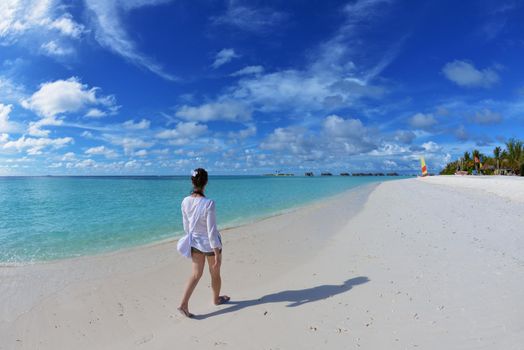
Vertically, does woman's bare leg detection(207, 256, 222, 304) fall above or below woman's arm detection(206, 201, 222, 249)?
below

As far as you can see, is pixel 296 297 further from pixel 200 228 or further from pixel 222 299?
pixel 200 228

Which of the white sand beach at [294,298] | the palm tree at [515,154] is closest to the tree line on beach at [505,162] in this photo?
the palm tree at [515,154]

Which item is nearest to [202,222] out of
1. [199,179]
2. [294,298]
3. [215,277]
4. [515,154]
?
[199,179]

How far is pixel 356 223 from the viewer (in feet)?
43.6

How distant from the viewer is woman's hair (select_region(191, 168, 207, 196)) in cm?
467

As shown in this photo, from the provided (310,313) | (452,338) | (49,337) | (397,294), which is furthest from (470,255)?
(49,337)

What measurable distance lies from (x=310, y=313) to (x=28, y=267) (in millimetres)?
8124

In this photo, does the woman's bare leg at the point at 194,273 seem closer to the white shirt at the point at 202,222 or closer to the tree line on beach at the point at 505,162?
the white shirt at the point at 202,222

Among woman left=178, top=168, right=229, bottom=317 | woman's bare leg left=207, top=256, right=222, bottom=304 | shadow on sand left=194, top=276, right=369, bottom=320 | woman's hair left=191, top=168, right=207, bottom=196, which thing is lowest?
shadow on sand left=194, top=276, right=369, bottom=320

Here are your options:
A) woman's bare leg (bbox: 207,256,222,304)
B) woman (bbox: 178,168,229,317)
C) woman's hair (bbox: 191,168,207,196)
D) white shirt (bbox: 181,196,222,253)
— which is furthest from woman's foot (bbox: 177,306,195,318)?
woman's hair (bbox: 191,168,207,196)

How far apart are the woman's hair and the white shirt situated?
147 mm

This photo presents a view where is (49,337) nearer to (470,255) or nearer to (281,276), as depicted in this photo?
(281,276)

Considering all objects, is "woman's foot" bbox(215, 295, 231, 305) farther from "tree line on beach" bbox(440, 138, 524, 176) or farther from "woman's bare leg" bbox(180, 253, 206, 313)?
"tree line on beach" bbox(440, 138, 524, 176)

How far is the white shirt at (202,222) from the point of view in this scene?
4.58 meters
